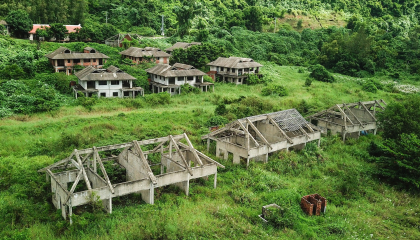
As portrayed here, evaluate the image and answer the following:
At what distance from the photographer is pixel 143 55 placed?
50156mm

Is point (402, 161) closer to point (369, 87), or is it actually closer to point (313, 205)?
point (313, 205)

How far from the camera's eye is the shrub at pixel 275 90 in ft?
144

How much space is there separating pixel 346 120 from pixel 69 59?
33116 mm

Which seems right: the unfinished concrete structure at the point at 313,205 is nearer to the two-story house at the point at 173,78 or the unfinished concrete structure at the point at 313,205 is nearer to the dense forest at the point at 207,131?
the dense forest at the point at 207,131

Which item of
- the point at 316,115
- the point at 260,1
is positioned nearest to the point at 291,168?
the point at 316,115

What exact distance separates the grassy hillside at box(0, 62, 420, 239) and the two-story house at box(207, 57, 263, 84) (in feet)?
56.8

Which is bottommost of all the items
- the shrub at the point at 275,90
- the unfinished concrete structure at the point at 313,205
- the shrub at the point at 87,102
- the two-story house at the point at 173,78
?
the unfinished concrete structure at the point at 313,205

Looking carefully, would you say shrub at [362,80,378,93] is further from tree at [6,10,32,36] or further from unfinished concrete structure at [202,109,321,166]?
tree at [6,10,32,36]

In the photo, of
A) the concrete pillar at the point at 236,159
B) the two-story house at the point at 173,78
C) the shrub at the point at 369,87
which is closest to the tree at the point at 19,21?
the two-story house at the point at 173,78

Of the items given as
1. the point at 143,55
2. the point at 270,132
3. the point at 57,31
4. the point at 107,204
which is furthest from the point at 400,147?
the point at 57,31

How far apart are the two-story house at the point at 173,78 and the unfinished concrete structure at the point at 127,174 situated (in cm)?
2029

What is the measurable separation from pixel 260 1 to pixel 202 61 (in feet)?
175

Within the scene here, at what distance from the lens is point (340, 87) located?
49688mm

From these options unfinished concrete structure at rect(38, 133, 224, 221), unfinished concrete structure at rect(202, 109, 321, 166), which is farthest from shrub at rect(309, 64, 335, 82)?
unfinished concrete structure at rect(38, 133, 224, 221)
